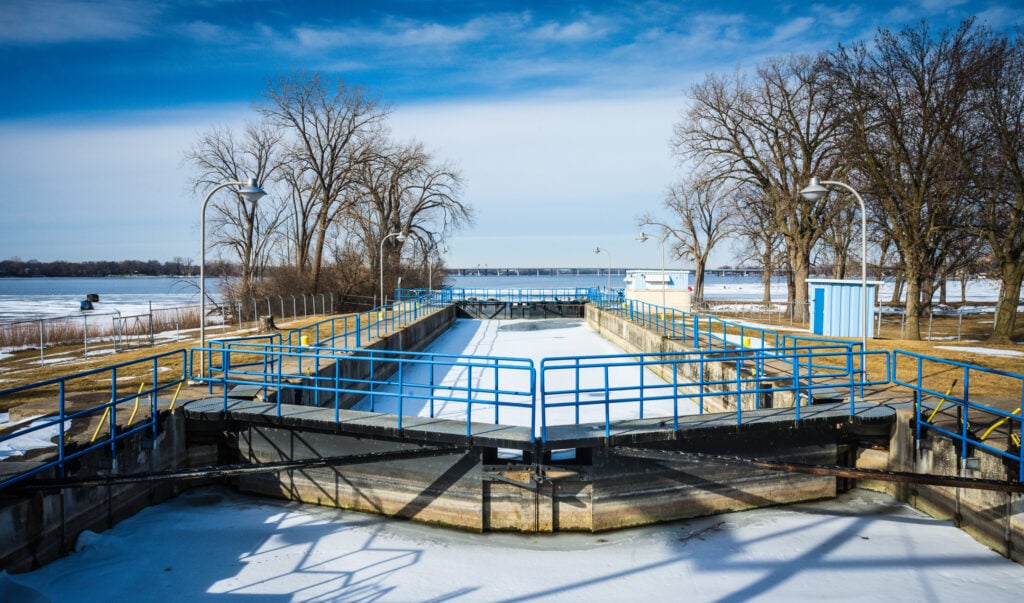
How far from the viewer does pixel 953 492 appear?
841 centimetres

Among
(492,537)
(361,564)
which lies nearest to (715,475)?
(492,537)

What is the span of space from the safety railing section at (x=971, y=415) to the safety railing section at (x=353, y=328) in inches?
406

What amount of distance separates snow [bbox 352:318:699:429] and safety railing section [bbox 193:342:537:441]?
0.05 meters

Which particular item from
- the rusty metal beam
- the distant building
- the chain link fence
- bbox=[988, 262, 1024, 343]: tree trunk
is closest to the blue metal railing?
the rusty metal beam

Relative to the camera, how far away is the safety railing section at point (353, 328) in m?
16.5

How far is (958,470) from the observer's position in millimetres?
8125

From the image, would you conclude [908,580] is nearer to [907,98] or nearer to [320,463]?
[320,463]

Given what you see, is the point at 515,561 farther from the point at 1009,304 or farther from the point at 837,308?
the point at 1009,304

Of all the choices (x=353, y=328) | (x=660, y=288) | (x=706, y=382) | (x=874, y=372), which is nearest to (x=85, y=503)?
(x=706, y=382)

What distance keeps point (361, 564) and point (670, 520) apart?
439cm

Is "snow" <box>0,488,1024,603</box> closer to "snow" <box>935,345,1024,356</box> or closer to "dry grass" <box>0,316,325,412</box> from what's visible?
"dry grass" <box>0,316,325,412</box>

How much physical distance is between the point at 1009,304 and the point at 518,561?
2123 centimetres

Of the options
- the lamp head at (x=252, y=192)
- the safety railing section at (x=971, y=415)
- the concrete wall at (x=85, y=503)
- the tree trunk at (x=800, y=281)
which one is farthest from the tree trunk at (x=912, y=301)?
the concrete wall at (x=85, y=503)

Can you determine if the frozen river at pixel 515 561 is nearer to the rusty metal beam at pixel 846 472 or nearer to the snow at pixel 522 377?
the rusty metal beam at pixel 846 472
